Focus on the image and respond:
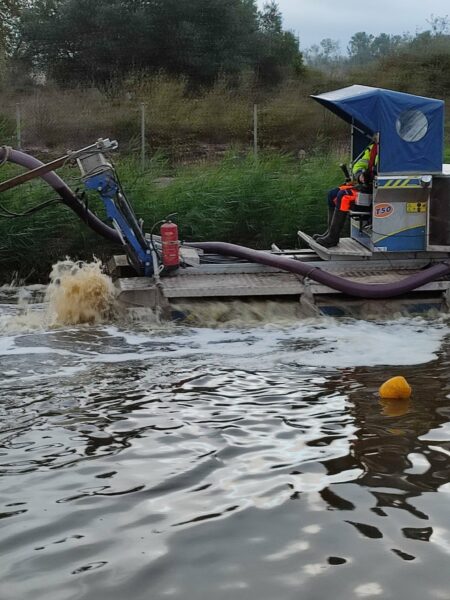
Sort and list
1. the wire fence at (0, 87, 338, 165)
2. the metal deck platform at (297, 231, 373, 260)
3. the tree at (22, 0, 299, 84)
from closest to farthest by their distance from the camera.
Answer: the metal deck platform at (297, 231, 373, 260) → the wire fence at (0, 87, 338, 165) → the tree at (22, 0, 299, 84)

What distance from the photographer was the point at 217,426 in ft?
19.0

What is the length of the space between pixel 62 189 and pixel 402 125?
4003 millimetres

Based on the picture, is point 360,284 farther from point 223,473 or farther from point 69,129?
point 69,129

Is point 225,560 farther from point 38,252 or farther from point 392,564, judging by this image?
point 38,252

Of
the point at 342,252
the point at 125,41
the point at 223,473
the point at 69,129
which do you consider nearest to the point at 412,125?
the point at 342,252

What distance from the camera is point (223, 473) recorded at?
4910 mm

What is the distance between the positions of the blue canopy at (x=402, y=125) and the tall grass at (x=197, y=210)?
3349 mm

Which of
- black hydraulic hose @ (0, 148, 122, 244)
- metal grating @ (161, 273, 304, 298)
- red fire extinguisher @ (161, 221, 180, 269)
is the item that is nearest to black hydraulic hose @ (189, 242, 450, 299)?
metal grating @ (161, 273, 304, 298)

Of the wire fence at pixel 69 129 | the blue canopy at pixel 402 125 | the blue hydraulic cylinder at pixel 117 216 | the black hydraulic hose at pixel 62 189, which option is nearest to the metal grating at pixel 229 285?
the blue hydraulic cylinder at pixel 117 216

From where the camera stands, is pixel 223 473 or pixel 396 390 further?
pixel 396 390

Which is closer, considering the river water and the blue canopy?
the river water

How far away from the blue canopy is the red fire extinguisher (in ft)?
7.86

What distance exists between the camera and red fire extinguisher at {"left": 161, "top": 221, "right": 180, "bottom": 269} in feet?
32.1

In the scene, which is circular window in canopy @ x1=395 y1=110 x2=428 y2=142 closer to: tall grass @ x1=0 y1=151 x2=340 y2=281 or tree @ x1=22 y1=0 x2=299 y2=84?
tall grass @ x1=0 y1=151 x2=340 y2=281
